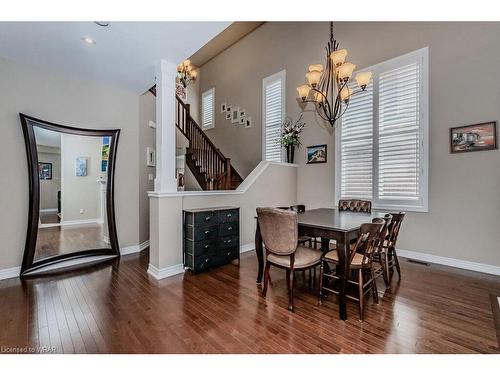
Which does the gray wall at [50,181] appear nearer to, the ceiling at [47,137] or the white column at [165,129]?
the ceiling at [47,137]

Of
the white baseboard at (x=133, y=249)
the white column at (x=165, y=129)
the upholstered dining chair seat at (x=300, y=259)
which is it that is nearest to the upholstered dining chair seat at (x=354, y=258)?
the upholstered dining chair seat at (x=300, y=259)

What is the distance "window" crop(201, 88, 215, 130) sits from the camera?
25.6ft

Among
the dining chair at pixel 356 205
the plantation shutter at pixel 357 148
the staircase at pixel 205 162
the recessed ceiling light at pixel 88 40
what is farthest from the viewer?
the staircase at pixel 205 162

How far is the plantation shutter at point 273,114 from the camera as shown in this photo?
577 centimetres

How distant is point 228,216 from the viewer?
3.62m

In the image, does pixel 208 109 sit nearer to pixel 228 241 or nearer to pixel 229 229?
pixel 229 229

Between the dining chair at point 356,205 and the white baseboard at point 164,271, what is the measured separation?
107 inches

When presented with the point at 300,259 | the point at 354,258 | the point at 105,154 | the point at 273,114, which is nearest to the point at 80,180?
the point at 105,154

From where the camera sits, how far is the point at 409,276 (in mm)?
3131

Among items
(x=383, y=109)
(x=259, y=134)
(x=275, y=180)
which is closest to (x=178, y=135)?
(x=259, y=134)

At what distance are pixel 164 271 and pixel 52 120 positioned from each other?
9.29 feet

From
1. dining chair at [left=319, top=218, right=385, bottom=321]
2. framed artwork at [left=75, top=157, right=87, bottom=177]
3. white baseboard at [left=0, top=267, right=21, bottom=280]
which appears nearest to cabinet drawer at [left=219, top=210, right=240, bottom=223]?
dining chair at [left=319, top=218, right=385, bottom=321]

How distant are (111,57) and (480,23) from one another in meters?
5.17

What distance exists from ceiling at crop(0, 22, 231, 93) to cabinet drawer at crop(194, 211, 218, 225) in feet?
7.24
